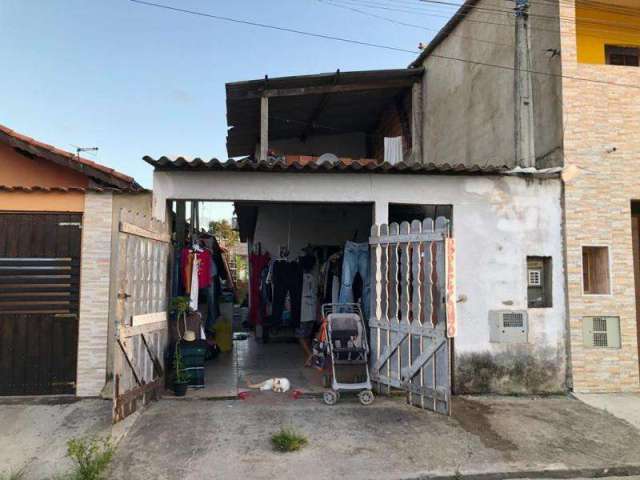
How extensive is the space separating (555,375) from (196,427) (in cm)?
497

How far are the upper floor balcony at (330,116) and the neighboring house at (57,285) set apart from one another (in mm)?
4140

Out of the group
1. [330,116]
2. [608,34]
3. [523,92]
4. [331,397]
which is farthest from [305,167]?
[330,116]

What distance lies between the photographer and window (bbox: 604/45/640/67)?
25.7 ft

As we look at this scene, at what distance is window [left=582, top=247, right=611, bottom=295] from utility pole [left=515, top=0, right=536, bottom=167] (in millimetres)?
1630

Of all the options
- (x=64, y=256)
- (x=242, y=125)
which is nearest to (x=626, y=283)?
(x=64, y=256)

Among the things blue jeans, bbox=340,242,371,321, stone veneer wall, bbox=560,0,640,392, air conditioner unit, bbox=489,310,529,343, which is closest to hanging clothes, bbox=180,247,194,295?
blue jeans, bbox=340,242,371,321

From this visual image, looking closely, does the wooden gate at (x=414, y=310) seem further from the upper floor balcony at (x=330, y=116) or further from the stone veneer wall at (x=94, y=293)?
the stone veneer wall at (x=94, y=293)

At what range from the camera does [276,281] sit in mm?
10477

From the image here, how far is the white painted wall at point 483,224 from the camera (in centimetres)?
666

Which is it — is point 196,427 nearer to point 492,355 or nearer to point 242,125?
point 492,355

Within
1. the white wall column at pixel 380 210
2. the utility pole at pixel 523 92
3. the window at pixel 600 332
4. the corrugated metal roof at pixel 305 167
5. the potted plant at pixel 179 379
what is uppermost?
the utility pole at pixel 523 92

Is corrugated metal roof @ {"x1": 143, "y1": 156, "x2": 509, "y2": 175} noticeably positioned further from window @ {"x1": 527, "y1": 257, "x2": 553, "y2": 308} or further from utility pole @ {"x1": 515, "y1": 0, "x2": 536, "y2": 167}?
window @ {"x1": 527, "y1": 257, "x2": 553, "y2": 308}

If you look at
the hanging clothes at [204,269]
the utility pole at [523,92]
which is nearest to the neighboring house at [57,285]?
the hanging clothes at [204,269]

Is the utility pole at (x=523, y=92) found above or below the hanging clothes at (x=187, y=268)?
above
